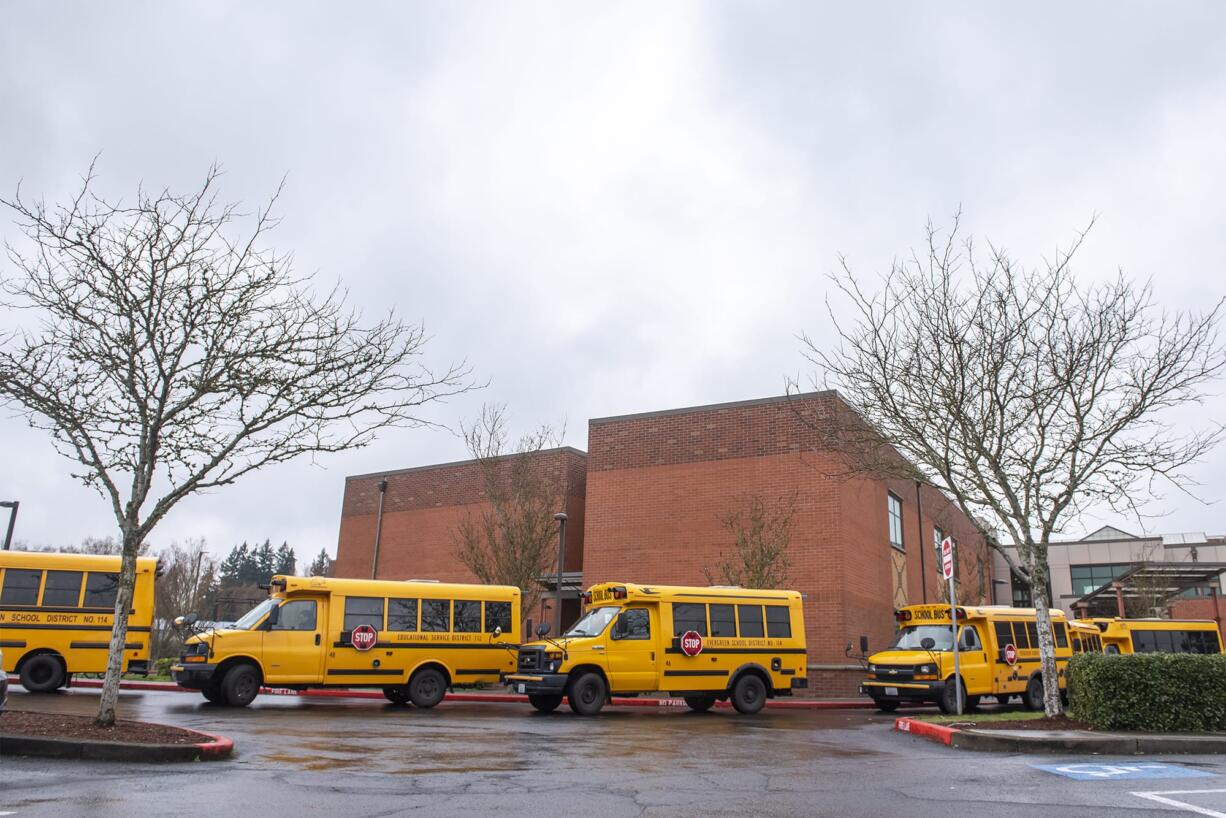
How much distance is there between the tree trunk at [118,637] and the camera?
33.0ft

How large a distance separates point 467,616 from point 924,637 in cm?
965

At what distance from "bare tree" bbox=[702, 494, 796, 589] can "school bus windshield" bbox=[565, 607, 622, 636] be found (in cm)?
729

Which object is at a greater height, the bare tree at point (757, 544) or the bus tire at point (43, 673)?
the bare tree at point (757, 544)

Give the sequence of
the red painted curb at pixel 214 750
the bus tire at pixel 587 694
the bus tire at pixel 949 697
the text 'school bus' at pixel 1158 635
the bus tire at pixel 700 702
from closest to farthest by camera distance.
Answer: the red painted curb at pixel 214 750
the bus tire at pixel 587 694
the bus tire at pixel 700 702
the bus tire at pixel 949 697
the text 'school bus' at pixel 1158 635

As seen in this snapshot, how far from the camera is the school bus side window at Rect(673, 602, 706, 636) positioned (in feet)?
57.4

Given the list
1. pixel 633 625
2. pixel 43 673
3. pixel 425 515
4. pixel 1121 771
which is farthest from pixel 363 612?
pixel 425 515

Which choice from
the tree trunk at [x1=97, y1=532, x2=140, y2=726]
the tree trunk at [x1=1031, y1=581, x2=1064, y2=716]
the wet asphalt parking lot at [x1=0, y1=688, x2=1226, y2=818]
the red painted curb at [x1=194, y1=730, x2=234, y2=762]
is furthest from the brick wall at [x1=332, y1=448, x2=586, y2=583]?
the red painted curb at [x1=194, y1=730, x2=234, y2=762]

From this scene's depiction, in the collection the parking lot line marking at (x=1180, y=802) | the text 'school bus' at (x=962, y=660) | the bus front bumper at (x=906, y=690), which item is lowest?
the parking lot line marking at (x=1180, y=802)

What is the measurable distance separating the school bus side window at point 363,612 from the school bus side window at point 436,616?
2.87 feet

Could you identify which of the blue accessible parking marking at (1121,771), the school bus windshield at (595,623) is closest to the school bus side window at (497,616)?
the school bus windshield at (595,623)

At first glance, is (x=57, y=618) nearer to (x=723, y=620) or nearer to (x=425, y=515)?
(x=723, y=620)

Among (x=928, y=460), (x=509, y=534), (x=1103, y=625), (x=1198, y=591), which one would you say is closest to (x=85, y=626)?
(x=509, y=534)

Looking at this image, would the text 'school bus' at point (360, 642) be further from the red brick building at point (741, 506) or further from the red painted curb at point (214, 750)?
the red brick building at point (741, 506)

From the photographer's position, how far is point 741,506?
26.1m
